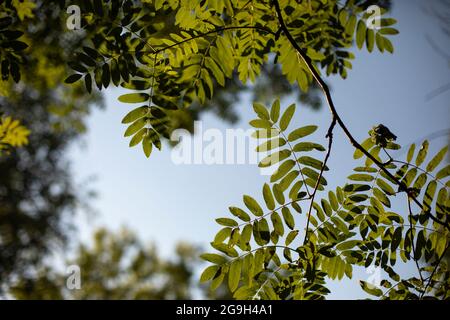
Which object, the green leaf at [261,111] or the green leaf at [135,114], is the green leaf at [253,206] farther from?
the green leaf at [135,114]

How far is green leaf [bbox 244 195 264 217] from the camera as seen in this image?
171 centimetres

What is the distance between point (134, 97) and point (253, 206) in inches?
30.7

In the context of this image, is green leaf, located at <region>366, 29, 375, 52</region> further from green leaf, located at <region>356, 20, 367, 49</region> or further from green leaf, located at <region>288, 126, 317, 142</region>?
green leaf, located at <region>288, 126, 317, 142</region>

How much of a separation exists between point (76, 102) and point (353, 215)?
5880mm

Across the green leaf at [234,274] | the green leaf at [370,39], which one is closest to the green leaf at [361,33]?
the green leaf at [370,39]

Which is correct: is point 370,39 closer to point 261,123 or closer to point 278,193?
point 261,123

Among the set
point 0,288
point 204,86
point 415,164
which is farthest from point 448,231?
point 0,288

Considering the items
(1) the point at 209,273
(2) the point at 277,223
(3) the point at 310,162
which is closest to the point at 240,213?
(2) the point at 277,223

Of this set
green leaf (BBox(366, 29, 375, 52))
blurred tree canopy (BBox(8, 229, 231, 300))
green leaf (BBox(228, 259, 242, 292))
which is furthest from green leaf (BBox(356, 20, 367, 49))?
blurred tree canopy (BBox(8, 229, 231, 300))

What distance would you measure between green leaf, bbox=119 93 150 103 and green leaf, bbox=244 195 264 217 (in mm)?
697

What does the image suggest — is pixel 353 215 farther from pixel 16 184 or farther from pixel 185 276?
pixel 185 276

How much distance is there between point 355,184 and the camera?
5.86ft

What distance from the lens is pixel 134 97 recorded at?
1801mm

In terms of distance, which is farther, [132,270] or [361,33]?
[132,270]
